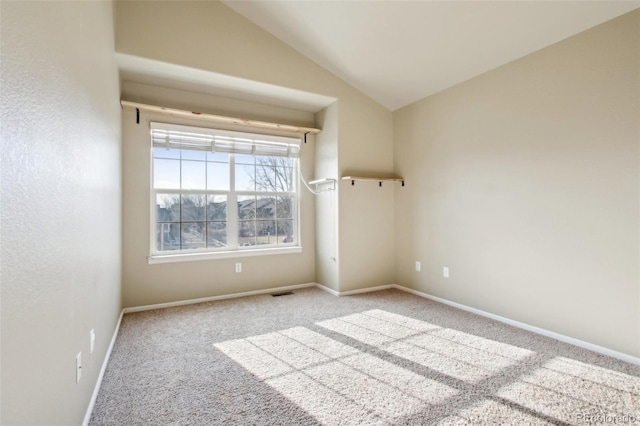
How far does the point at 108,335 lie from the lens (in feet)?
7.81

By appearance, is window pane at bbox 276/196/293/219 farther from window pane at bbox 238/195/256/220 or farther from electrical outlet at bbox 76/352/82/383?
electrical outlet at bbox 76/352/82/383

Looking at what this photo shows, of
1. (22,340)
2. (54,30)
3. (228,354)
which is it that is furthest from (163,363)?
(54,30)

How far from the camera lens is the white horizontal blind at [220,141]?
3609 mm

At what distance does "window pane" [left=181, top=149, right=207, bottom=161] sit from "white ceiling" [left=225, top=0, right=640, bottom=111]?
162cm

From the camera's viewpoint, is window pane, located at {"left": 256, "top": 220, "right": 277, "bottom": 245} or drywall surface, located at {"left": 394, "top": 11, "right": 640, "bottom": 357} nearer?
drywall surface, located at {"left": 394, "top": 11, "right": 640, "bottom": 357}

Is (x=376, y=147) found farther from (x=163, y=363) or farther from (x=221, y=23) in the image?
(x=163, y=363)

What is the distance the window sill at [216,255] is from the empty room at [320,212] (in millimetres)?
30

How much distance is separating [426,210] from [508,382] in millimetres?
2192

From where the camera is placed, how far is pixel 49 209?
1.15m

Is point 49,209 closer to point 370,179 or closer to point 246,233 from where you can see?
point 246,233

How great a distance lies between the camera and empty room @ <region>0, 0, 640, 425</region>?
51.8 inches

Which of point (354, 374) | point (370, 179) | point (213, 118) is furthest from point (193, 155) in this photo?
point (354, 374)

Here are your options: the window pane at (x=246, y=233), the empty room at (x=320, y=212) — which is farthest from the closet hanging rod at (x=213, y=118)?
the window pane at (x=246, y=233)

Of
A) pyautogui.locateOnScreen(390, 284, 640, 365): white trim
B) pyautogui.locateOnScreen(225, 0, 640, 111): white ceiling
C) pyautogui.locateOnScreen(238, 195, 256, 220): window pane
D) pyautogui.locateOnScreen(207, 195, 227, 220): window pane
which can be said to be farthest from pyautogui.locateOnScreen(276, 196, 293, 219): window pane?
pyautogui.locateOnScreen(390, 284, 640, 365): white trim
